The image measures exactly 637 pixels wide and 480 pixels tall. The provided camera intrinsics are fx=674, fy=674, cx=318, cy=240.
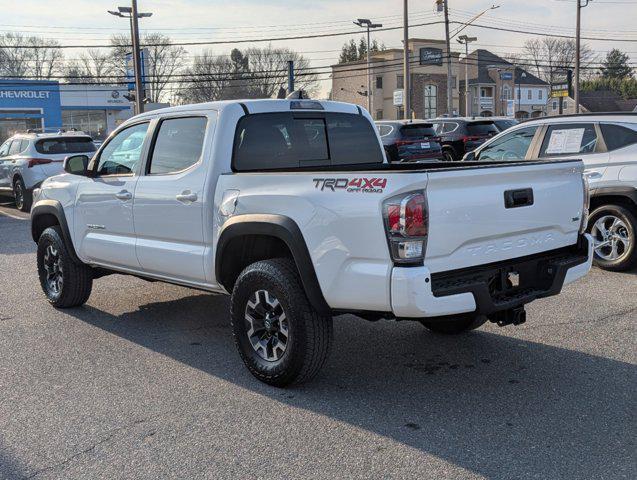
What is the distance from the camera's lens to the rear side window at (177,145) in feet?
16.6

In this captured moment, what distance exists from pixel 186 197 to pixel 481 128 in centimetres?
1691

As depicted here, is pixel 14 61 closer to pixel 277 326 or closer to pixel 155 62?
pixel 155 62

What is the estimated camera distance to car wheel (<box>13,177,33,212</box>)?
49.6 feet

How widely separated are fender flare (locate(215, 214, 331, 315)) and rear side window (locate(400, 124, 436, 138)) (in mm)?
14804

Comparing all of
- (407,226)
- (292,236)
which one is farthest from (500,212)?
(292,236)

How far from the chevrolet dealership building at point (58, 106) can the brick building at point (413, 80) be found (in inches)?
1078

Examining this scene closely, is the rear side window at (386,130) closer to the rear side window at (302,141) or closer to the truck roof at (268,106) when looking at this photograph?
the rear side window at (302,141)

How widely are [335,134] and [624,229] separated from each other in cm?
398

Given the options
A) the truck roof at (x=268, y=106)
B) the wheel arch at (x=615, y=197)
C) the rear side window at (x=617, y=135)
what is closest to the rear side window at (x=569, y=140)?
the rear side window at (x=617, y=135)

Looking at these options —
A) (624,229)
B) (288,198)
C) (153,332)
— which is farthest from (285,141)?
(624,229)

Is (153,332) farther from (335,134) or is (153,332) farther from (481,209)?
(481,209)

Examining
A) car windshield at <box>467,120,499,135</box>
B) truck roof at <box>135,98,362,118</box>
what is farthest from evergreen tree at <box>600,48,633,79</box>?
truck roof at <box>135,98,362,118</box>

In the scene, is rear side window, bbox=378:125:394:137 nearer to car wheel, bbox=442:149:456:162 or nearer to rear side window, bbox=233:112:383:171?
car wheel, bbox=442:149:456:162

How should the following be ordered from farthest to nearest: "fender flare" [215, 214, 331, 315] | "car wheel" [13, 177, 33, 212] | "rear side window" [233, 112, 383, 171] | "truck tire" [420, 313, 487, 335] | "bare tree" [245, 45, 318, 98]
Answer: "bare tree" [245, 45, 318, 98] < "car wheel" [13, 177, 33, 212] < "truck tire" [420, 313, 487, 335] < "rear side window" [233, 112, 383, 171] < "fender flare" [215, 214, 331, 315]
